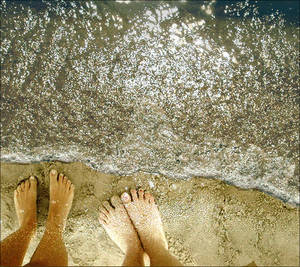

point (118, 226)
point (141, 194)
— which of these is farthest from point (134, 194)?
point (118, 226)

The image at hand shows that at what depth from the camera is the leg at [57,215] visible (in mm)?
1704

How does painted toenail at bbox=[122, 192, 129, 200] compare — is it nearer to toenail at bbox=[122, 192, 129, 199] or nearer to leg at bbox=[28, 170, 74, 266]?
toenail at bbox=[122, 192, 129, 199]

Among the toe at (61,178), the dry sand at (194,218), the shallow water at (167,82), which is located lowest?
the dry sand at (194,218)

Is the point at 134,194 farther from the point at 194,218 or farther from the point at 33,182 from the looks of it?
the point at 33,182

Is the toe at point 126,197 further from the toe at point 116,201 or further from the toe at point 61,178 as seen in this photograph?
the toe at point 61,178

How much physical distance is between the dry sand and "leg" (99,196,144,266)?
2.7 inches

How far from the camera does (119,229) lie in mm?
1812

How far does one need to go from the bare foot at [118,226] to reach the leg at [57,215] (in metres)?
0.30

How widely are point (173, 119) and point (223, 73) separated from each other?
0.48 metres

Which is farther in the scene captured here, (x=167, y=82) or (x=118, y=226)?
(x=118, y=226)

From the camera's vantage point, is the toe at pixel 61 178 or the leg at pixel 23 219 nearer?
A: the leg at pixel 23 219

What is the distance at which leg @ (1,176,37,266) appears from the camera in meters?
1.67

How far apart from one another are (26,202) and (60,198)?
27 cm

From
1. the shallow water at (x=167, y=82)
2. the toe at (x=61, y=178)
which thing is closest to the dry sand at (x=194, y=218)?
the toe at (x=61, y=178)
